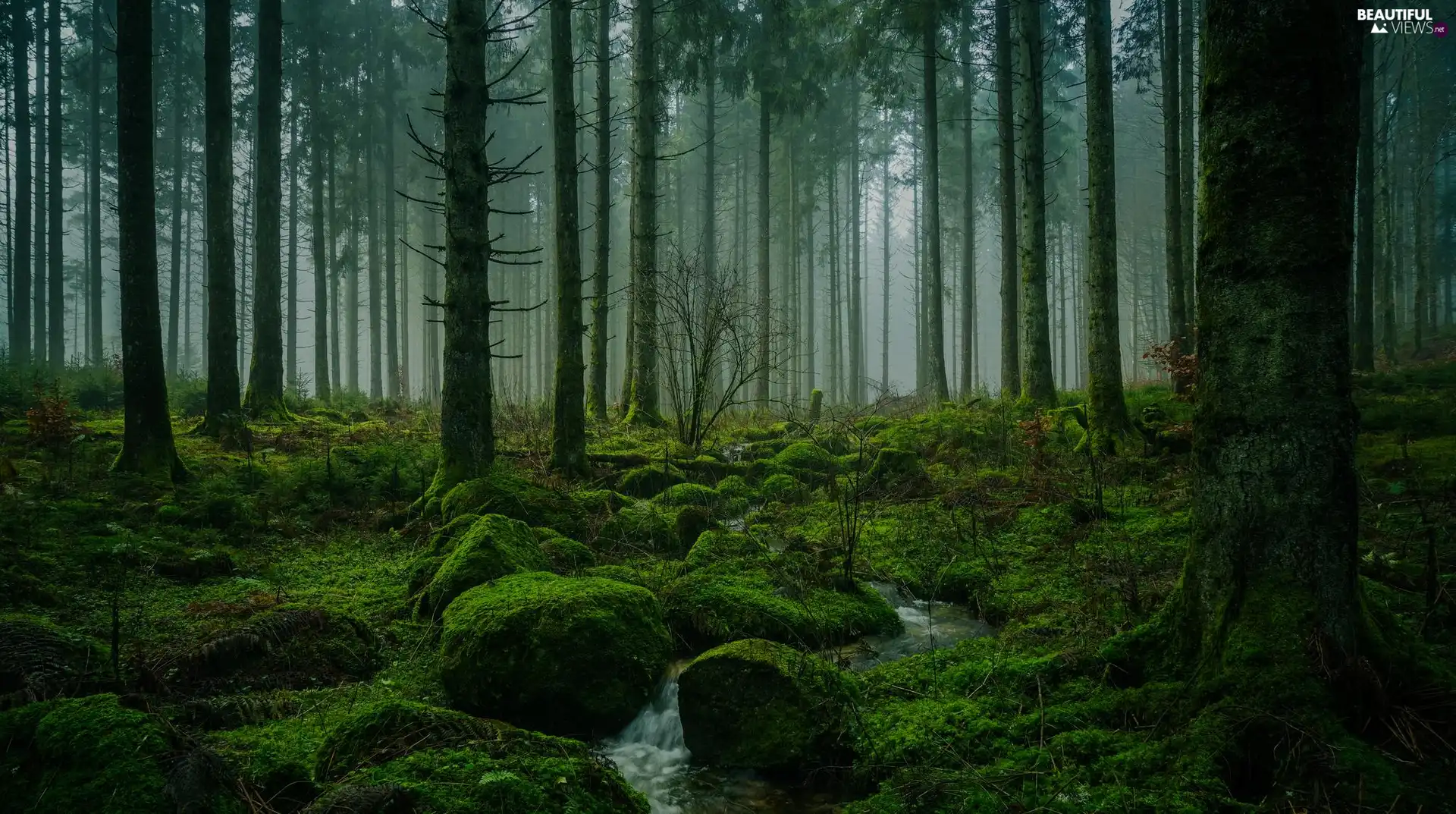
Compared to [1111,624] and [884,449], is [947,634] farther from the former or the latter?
[884,449]

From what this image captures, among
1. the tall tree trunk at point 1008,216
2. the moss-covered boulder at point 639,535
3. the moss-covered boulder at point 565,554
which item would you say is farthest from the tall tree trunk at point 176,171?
the tall tree trunk at point 1008,216

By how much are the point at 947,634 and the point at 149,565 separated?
20.2 feet

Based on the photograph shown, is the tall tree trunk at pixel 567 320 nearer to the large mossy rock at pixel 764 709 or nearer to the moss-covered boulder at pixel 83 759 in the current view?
the large mossy rock at pixel 764 709

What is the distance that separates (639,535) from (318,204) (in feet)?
70.0

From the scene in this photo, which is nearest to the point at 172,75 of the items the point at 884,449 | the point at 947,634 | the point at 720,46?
the point at 720,46

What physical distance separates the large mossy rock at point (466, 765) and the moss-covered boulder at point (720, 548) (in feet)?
9.79

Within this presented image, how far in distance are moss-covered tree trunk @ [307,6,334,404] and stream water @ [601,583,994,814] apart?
64.4 feet

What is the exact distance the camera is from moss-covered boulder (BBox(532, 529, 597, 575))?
5879 millimetres

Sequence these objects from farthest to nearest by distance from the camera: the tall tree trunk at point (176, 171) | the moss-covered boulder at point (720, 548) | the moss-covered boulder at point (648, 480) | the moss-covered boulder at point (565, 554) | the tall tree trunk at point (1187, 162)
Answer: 1. the tall tree trunk at point (176, 171)
2. the tall tree trunk at point (1187, 162)
3. the moss-covered boulder at point (648, 480)
4. the moss-covered boulder at point (720, 548)
5. the moss-covered boulder at point (565, 554)

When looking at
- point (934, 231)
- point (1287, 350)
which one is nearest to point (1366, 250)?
point (934, 231)

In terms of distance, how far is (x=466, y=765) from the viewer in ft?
9.08

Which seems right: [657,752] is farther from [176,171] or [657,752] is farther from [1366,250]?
[176,171]

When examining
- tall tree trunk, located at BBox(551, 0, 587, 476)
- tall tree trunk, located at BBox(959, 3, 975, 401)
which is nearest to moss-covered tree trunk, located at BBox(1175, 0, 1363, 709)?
tall tree trunk, located at BBox(551, 0, 587, 476)

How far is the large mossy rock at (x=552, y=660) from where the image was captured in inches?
156
